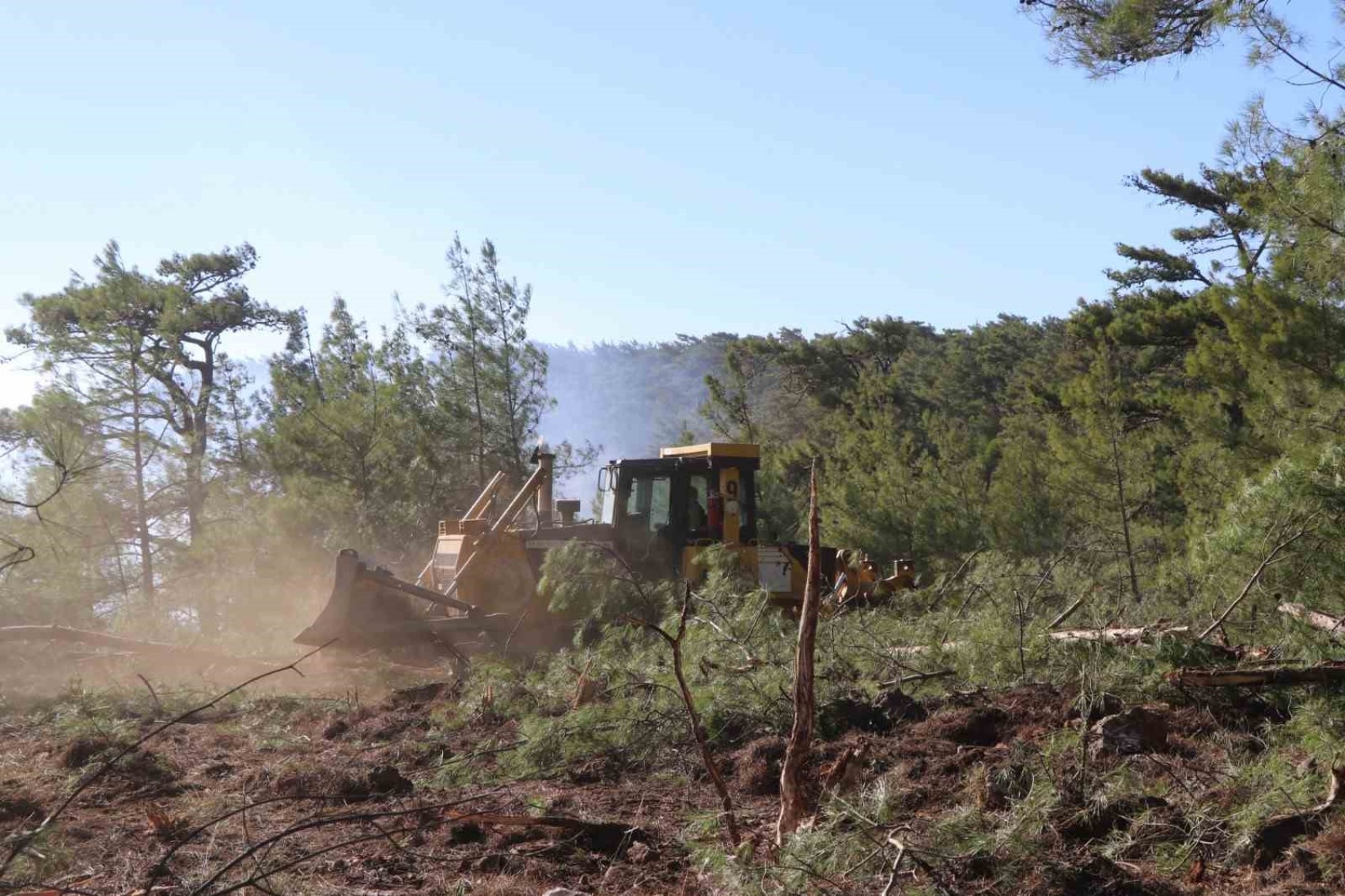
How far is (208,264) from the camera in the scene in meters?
30.1

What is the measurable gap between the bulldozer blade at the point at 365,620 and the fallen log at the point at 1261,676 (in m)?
7.24

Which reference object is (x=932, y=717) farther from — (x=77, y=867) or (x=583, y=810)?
(x=77, y=867)

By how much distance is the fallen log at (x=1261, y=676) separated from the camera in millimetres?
6016

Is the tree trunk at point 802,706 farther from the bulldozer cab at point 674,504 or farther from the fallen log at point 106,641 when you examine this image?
the fallen log at point 106,641

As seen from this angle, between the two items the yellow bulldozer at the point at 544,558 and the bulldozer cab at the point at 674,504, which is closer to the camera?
the yellow bulldozer at the point at 544,558

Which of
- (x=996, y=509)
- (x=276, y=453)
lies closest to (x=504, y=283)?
(x=276, y=453)

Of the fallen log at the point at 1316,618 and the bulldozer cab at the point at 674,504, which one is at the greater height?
the bulldozer cab at the point at 674,504

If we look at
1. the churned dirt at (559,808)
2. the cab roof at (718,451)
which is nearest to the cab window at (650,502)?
the cab roof at (718,451)

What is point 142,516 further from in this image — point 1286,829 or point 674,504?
point 1286,829

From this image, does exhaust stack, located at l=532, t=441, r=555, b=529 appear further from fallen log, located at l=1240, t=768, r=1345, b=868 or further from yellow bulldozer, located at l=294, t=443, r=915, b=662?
fallen log, located at l=1240, t=768, r=1345, b=868

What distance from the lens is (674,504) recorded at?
13.3 m

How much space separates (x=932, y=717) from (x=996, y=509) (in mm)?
11079

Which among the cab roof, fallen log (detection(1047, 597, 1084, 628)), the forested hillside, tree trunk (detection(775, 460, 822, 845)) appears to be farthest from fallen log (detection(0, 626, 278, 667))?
tree trunk (detection(775, 460, 822, 845))

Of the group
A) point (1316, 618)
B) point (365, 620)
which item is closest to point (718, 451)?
point (365, 620)
